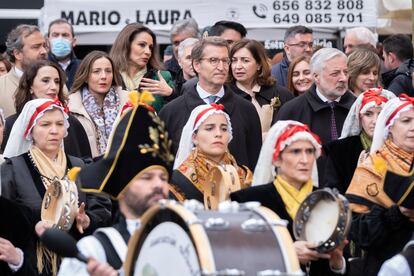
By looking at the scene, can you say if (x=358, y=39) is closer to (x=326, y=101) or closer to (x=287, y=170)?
(x=326, y=101)

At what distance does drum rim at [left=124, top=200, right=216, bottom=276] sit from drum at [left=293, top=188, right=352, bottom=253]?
153 centimetres

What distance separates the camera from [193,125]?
10.9 meters

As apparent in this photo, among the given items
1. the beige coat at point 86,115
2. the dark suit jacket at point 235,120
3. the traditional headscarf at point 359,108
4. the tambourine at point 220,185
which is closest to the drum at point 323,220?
the tambourine at point 220,185

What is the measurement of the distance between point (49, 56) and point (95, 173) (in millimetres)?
6078

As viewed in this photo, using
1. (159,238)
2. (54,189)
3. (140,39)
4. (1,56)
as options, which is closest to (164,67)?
(140,39)

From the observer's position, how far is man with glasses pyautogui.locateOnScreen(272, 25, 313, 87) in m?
14.1

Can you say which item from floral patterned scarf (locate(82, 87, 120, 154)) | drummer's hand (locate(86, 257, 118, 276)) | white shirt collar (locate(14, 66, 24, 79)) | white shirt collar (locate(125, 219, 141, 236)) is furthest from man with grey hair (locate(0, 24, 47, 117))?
drummer's hand (locate(86, 257, 118, 276))

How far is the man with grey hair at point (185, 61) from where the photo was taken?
1334 centimetres

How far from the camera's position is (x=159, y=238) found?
285 inches

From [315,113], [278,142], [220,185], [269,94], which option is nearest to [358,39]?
[269,94]

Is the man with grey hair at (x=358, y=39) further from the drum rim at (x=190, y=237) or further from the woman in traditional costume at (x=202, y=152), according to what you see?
the drum rim at (x=190, y=237)

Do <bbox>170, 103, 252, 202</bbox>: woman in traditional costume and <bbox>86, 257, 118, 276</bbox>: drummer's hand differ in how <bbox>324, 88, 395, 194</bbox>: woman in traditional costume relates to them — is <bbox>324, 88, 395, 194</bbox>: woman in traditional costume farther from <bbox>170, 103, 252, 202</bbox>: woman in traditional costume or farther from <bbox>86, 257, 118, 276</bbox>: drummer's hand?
<bbox>86, 257, 118, 276</bbox>: drummer's hand

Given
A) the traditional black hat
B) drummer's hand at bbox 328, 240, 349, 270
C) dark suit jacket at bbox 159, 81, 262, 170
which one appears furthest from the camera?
dark suit jacket at bbox 159, 81, 262, 170

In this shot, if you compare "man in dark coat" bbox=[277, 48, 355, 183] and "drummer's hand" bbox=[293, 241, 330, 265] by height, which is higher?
"man in dark coat" bbox=[277, 48, 355, 183]
